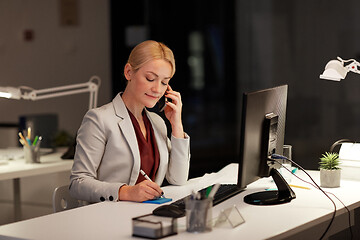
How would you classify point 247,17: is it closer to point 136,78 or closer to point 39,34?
point 39,34

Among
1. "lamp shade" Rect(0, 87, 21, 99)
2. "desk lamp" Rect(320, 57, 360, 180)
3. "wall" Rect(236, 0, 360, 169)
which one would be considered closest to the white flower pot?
"desk lamp" Rect(320, 57, 360, 180)

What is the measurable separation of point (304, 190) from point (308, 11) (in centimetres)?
318

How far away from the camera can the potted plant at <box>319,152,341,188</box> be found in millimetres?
2740

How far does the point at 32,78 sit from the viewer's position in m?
6.34

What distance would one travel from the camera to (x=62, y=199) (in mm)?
2797

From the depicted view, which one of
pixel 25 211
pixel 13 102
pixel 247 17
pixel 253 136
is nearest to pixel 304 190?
pixel 253 136

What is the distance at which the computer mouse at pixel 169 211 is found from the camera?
2193 mm

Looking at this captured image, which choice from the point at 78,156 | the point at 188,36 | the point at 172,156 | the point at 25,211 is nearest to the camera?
the point at 78,156

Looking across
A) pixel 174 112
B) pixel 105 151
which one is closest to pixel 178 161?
pixel 174 112

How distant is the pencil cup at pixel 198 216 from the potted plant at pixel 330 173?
34.9 inches

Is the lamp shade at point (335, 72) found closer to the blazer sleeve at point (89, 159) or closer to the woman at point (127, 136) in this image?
the woman at point (127, 136)

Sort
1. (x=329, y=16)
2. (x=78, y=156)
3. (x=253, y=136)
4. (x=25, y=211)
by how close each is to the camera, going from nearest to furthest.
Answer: (x=253, y=136) → (x=78, y=156) → (x=25, y=211) → (x=329, y=16)

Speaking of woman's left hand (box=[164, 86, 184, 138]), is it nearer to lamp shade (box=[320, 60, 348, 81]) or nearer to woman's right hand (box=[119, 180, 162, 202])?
woman's right hand (box=[119, 180, 162, 202])

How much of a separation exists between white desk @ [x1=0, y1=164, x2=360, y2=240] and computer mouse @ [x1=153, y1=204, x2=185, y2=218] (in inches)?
1.5
